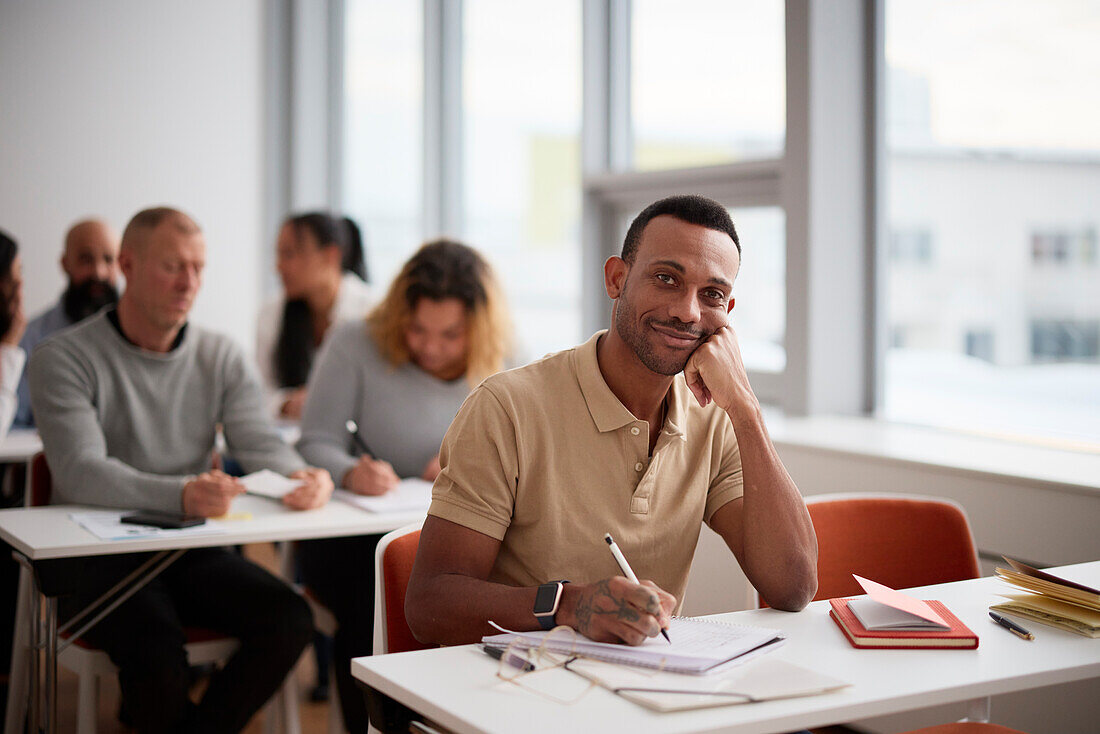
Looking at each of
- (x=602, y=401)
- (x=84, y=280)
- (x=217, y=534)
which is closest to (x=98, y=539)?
(x=217, y=534)

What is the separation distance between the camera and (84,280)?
443 centimetres

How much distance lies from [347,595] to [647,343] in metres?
1.28

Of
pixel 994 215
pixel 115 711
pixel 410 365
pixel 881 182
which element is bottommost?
pixel 115 711

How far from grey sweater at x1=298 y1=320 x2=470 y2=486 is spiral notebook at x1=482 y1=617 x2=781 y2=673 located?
5.00ft

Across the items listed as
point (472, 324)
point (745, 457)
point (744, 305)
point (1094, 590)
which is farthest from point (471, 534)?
point (744, 305)

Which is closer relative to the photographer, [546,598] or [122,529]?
[546,598]

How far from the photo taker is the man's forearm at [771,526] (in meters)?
1.62

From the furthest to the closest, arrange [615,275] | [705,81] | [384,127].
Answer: [384,127], [705,81], [615,275]

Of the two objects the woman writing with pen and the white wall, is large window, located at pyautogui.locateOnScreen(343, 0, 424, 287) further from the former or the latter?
the woman writing with pen

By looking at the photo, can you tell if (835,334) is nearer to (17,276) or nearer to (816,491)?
(816,491)

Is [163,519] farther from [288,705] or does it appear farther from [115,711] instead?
[115,711]

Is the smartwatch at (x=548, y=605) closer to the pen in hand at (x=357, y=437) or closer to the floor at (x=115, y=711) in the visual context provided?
the pen in hand at (x=357, y=437)

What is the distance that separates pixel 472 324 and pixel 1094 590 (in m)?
1.74

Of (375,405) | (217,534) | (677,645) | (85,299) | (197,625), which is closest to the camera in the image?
(677,645)
